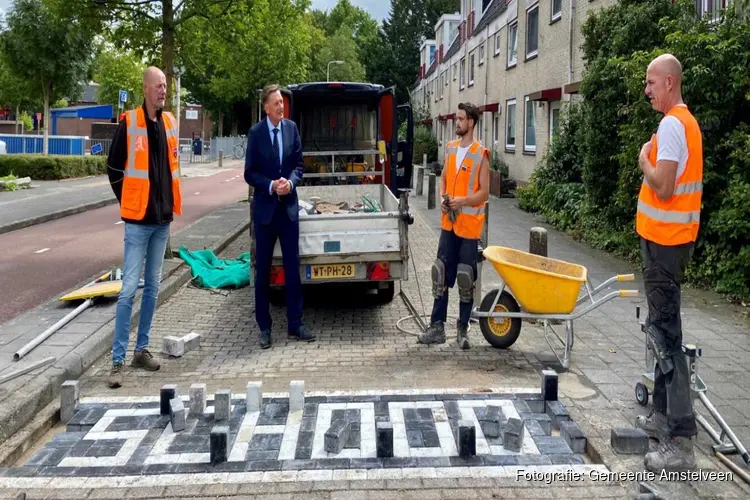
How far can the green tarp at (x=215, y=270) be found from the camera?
8742 mm

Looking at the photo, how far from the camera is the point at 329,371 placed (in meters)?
5.48

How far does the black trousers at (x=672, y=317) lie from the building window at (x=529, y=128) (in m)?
17.3

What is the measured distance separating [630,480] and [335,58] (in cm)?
6600

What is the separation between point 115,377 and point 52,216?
11567 millimetres

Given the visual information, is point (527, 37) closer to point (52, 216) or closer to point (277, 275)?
point (52, 216)

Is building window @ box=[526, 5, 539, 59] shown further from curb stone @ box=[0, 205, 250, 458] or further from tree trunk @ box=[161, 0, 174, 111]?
curb stone @ box=[0, 205, 250, 458]

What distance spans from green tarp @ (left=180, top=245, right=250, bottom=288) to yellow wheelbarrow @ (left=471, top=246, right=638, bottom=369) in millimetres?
3738

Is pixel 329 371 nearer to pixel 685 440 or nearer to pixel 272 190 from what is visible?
pixel 272 190

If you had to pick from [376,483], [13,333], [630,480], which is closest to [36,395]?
[13,333]

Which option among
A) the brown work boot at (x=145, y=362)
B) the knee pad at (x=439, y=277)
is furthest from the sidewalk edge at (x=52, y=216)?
the knee pad at (x=439, y=277)

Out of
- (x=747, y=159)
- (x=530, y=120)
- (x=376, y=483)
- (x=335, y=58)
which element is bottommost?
(x=376, y=483)

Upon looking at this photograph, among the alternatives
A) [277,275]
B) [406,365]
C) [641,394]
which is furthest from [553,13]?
[641,394]

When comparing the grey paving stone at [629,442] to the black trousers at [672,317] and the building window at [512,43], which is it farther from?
the building window at [512,43]

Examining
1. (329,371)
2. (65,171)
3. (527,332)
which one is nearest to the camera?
(329,371)
